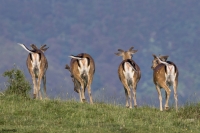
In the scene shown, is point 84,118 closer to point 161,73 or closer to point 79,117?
point 79,117

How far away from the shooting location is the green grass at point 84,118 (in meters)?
12.3

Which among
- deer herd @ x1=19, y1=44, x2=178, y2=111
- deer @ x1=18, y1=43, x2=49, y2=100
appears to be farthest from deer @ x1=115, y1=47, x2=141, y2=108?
deer @ x1=18, y1=43, x2=49, y2=100

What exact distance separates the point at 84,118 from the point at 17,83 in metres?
5.84

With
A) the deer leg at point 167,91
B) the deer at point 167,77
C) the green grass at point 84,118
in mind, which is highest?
the deer at point 167,77

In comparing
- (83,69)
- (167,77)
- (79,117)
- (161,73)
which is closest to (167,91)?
(167,77)

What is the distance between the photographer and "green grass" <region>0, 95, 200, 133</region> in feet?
40.5

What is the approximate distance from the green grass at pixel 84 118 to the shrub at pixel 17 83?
131 centimetres

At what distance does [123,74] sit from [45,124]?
6867 mm

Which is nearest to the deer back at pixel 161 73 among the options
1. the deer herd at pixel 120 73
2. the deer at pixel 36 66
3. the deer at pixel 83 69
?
the deer herd at pixel 120 73

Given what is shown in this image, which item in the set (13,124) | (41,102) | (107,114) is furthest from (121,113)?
(13,124)

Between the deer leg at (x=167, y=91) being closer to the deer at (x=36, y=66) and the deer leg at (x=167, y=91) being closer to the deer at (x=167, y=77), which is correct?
the deer at (x=167, y=77)

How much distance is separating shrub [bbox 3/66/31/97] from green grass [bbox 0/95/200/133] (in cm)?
131

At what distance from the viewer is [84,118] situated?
1517 centimetres

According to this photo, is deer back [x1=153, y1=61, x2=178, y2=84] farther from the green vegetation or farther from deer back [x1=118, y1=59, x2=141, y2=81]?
the green vegetation
